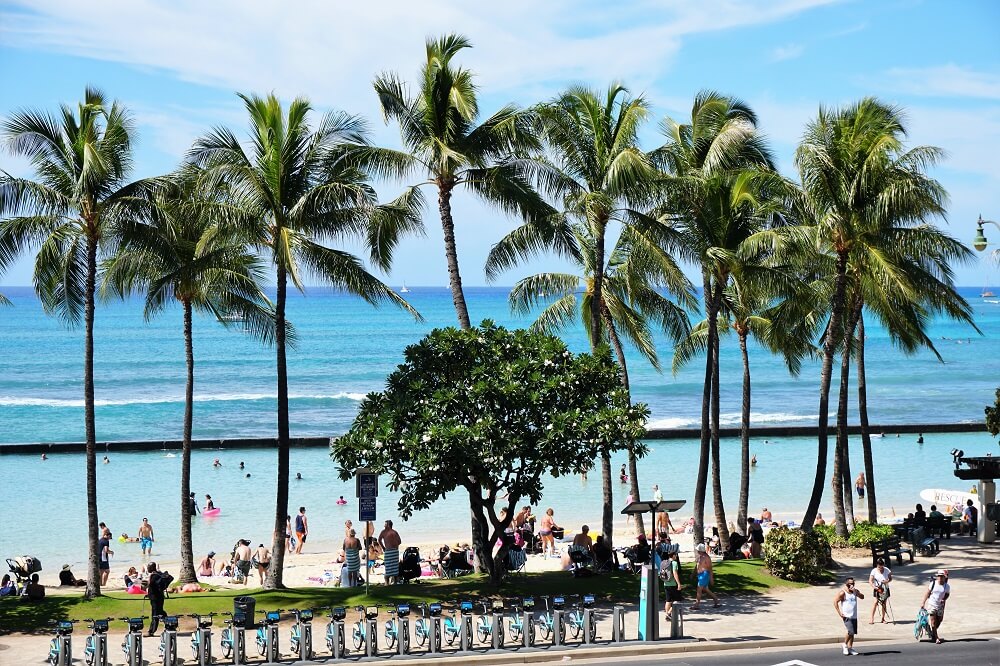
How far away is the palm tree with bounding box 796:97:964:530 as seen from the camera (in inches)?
928

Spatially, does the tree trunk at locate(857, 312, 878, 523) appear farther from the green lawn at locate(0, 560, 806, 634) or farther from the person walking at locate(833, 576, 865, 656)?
the person walking at locate(833, 576, 865, 656)

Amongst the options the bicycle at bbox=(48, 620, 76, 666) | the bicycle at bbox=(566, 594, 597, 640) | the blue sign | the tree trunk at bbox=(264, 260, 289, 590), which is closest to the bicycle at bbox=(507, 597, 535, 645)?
the bicycle at bbox=(566, 594, 597, 640)

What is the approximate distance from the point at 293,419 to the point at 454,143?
5362 cm

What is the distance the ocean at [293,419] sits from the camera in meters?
38.6

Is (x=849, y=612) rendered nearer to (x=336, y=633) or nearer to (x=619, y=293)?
(x=336, y=633)

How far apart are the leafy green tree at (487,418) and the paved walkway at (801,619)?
10.8 ft

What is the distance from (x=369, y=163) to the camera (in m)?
22.7

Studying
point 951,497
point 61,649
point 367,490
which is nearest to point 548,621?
point 367,490

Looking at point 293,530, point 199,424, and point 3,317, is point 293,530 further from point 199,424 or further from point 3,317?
point 3,317

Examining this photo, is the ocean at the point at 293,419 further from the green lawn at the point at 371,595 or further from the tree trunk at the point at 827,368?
the tree trunk at the point at 827,368

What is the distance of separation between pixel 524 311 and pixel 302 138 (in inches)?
412

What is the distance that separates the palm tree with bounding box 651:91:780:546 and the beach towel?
7.71 m

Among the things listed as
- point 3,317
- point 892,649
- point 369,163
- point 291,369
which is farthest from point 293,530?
point 3,317

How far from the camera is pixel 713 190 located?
965 inches
